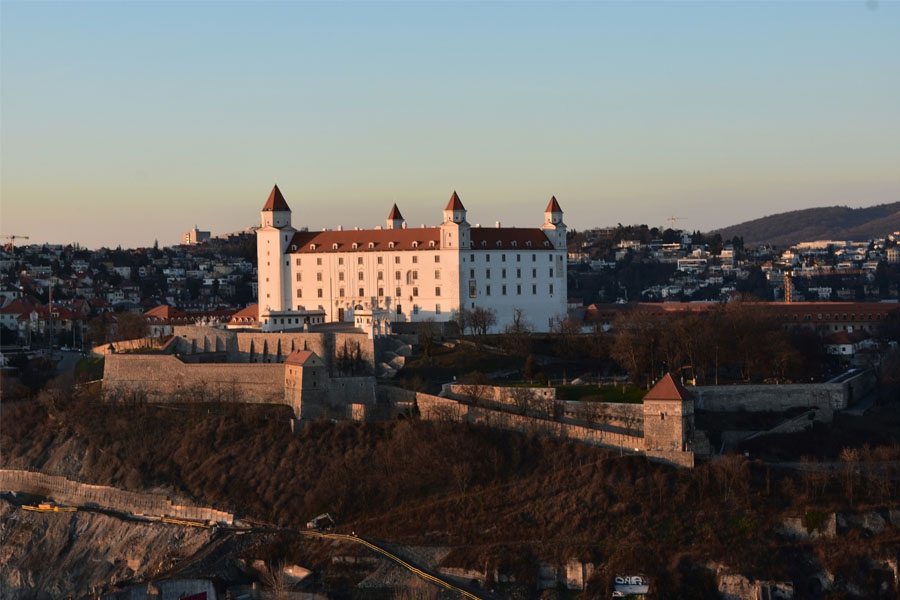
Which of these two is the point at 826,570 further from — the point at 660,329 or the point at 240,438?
the point at 240,438

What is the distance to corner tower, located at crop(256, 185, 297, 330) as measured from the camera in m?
73.1

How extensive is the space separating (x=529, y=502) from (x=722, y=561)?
7.43 metres

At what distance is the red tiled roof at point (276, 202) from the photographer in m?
74.5

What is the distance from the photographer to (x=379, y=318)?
63.2 m

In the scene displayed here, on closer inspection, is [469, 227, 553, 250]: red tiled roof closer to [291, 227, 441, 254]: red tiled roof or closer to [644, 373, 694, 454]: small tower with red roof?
[291, 227, 441, 254]: red tiled roof

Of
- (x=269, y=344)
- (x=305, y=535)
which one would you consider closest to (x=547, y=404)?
(x=305, y=535)

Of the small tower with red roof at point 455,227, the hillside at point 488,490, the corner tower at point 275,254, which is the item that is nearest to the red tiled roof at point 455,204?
the small tower with red roof at point 455,227

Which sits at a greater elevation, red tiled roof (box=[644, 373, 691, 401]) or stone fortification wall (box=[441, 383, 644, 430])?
red tiled roof (box=[644, 373, 691, 401])

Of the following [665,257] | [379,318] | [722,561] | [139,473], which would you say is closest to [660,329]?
[379,318]

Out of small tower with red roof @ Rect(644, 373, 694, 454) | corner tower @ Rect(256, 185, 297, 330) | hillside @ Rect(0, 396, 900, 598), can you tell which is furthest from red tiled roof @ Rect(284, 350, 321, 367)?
small tower with red roof @ Rect(644, 373, 694, 454)

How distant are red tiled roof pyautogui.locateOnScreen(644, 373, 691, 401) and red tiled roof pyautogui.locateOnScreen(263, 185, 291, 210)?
31877 mm

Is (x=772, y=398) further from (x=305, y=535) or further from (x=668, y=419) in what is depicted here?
(x=305, y=535)

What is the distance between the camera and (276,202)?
74.6 metres

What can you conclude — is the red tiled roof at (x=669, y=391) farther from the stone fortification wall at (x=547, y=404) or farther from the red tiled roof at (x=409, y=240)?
the red tiled roof at (x=409, y=240)
